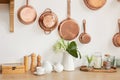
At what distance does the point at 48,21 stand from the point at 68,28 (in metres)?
0.21

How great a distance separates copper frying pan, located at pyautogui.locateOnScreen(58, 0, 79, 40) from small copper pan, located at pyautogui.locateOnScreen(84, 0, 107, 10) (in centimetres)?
20

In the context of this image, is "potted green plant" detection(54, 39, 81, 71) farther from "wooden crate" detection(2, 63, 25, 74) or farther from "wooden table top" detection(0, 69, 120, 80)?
"wooden crate" detection(2, 63, 25, 74)

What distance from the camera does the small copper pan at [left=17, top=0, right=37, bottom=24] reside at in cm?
212

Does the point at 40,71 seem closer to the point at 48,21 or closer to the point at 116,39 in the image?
the point at 48,21

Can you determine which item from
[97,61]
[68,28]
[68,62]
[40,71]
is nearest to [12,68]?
[40,71]

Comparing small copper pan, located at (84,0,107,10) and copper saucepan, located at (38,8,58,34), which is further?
small copper pan, located at (84,0,107,10)

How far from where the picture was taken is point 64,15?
2.25m

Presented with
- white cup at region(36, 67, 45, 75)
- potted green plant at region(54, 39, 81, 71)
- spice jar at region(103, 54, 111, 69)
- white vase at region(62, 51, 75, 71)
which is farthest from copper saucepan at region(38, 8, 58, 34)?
spice jar at region(103, 54, 111, 69)

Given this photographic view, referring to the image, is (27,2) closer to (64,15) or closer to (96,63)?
(64,15)

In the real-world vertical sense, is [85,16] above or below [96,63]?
above

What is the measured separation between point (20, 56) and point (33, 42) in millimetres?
175

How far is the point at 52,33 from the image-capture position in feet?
7.30

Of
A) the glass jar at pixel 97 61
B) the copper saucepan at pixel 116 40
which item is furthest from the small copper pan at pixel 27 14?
the copper saucepan at pixel 116 40

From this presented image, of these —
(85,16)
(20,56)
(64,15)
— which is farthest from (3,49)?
(85,16)
